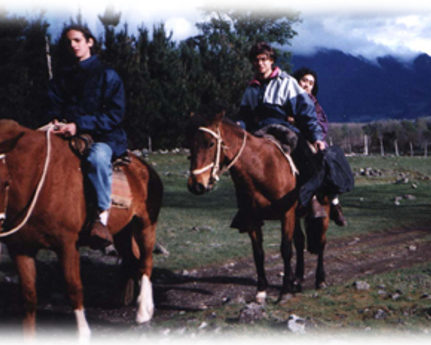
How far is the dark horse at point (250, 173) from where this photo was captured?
5.51 meters

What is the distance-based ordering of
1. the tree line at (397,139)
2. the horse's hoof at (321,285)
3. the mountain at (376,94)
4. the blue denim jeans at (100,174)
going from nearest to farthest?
the blue denim jeans at (100,174) → the horse's hoof at (321,285) → the tree line at (397,139) → the mountain at (376,94)

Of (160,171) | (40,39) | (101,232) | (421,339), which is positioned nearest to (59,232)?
(101,232)

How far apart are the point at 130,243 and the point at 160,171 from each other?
1826 cm

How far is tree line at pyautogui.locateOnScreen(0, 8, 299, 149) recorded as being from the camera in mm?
28281

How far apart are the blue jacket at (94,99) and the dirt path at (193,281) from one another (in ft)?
7.21

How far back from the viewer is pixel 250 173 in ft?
19.9

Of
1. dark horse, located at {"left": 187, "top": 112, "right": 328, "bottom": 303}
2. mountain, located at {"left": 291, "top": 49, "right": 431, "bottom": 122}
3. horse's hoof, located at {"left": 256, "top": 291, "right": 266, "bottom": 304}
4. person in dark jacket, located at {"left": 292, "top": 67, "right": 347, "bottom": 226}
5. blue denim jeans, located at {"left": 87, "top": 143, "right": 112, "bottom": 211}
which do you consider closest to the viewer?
blue denim jeans, located at {"left": 87, "top": 143, "right": 112, "bottom": 211}

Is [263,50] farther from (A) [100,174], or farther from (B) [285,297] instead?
(B) [285,297]

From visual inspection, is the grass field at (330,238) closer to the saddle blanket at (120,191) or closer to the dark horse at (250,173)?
the dark horse at (250,173)

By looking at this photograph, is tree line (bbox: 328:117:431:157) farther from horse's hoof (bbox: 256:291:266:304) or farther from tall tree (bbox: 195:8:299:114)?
horse's hoof (bbox: 256:291:266:304)

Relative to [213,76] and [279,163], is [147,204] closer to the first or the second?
[279,163]

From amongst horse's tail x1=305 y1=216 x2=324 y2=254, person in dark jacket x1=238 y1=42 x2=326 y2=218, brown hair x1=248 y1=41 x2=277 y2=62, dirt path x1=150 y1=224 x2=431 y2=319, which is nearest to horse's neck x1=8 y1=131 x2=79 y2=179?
dirt path x1=150 y1=224 x2=431 y2=319

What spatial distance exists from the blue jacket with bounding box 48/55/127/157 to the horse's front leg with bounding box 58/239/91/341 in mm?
1283

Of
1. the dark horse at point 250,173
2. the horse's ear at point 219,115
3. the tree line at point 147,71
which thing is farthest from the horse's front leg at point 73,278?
the tree line at point 147,71
